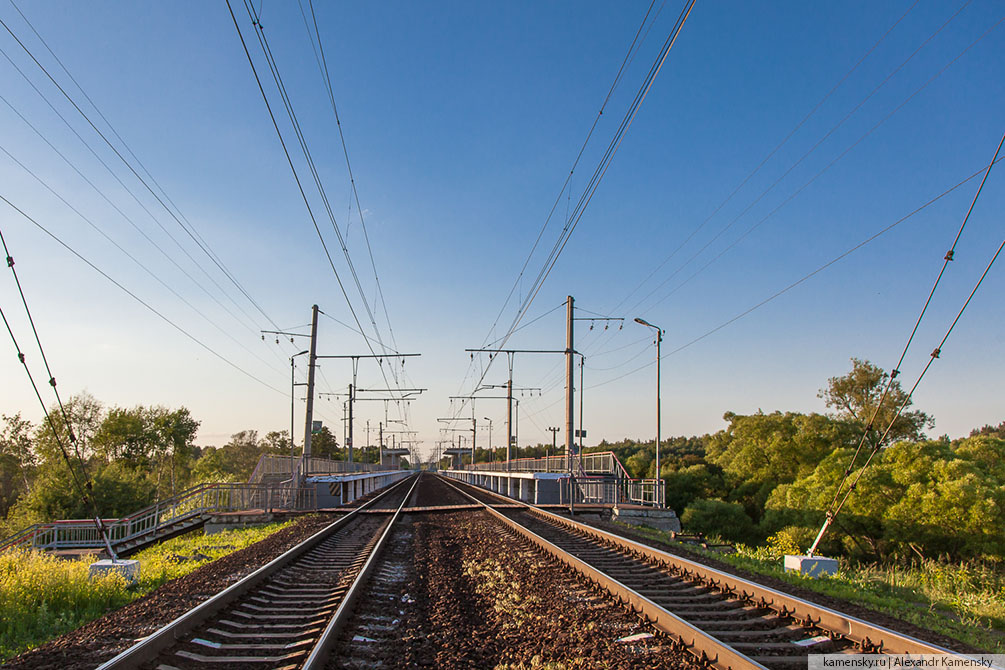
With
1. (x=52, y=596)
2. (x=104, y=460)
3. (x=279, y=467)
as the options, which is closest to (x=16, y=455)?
(x=104, y=460)

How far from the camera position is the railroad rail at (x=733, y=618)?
5.20 metres

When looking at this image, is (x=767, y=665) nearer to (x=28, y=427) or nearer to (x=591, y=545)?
(x=591, y=545)

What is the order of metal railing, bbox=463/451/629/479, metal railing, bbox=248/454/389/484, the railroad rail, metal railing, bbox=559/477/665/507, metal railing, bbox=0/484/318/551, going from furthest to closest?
metal railing, bbox=463/451/629/479, metal railing, bbox=248/454/389/484, metal railing, bbox=559/477/665/507, metal railing, bbox=0/484/318/551, the railroad rail

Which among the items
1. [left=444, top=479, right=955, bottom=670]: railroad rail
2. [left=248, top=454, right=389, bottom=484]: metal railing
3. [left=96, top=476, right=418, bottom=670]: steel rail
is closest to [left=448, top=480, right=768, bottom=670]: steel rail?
[left=444, top=479, right=955, bottom=670]: railroad rail

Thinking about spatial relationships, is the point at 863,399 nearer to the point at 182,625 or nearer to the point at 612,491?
the point at 612,491

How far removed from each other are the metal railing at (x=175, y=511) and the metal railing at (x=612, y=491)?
37.8ft

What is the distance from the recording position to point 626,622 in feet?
21.8

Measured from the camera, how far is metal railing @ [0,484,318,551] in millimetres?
21703

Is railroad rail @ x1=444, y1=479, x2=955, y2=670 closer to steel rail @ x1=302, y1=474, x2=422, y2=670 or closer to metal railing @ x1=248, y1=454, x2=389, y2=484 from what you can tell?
steel rail @ x1=302, y1=474, x2=422, y2=670

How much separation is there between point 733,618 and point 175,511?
70.7 ft

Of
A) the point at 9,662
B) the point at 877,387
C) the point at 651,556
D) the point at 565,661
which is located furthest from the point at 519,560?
the point at 877,387

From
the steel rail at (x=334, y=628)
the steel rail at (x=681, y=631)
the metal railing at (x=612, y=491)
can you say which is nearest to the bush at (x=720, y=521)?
the metal railing at (x=612, y=491)

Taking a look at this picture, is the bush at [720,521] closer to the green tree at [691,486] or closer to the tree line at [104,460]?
the green tree at [691,486]

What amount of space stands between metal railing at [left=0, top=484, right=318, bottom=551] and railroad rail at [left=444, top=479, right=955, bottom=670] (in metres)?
17.1
